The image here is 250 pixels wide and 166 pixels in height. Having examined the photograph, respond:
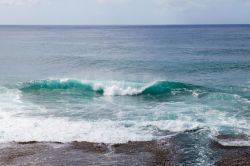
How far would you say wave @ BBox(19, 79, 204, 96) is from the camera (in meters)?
32.5

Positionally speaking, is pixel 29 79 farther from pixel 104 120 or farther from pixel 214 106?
pixel 214 106

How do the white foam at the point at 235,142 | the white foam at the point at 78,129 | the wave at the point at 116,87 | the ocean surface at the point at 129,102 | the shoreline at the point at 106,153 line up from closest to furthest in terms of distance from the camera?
the shoreline at the point at 106,153 → the white foam at the point at 235,142 → the white foam at the point at 78,129 → the ocean surface at the point at 129,102 → the wave at the point at 116,87

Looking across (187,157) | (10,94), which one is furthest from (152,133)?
(10,94)

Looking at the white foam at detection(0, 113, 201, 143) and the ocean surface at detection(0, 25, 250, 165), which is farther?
the ocean surface at detection(0, 25, 250, 165)

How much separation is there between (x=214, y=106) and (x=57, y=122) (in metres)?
11.6

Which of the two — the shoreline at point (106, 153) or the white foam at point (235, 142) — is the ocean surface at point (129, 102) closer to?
the white foam at point (235, 142)

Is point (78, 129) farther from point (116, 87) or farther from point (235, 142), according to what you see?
point (116, 87)

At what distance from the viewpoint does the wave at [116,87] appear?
107 feet

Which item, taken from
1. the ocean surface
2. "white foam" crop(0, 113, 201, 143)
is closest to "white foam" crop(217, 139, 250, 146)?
the ocean surface

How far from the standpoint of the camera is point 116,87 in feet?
109

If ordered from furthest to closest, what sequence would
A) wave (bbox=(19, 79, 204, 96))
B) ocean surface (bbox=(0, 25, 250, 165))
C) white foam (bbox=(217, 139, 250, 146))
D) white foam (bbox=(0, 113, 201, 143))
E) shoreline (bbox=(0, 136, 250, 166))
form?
wave (bbox=(19, 79, 204, 96)) → ocean surface (bbox=(0, 25, 250, 165)) → white foam (bbox=(0, 113, 201, 143)) → white foam (bbox=(217, 139, 250, 146)) → shoreline (bbox=(0, 136, 250, 166))

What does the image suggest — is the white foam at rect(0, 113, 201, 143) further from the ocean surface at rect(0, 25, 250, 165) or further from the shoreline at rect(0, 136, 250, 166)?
the shoreline at rect(0, 136, 250, 166)

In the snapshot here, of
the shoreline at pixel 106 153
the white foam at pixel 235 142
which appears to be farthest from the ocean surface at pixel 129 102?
the shoreline at pixel 106 153

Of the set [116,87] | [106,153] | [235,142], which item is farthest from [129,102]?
[106,153]
